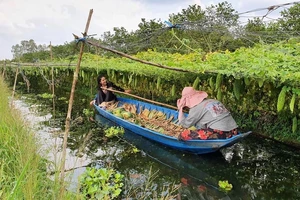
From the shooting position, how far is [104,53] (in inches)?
791

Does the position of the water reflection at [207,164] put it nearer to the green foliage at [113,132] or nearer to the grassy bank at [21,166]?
the green foliage at [113,132]

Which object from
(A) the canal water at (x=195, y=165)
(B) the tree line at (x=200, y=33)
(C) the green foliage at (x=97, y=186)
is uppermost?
(B) the tree line at (x=200, y=33)

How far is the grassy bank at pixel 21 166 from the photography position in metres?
2.96

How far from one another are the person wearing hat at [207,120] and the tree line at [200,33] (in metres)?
1.28

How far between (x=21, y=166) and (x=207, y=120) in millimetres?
3859

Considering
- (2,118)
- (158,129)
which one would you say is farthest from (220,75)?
(2,118)

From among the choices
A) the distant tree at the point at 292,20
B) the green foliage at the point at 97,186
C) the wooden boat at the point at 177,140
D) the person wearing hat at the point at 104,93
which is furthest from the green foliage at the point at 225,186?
the distant tree at the point at 292,20

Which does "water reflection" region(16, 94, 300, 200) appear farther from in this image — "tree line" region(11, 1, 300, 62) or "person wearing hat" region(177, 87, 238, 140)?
"tree line" region(11, 1, 300, 62)

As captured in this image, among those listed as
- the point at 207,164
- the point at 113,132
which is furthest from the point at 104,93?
the point at 207,164

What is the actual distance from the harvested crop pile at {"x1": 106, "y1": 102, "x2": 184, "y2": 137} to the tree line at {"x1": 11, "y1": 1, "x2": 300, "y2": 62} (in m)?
1.97

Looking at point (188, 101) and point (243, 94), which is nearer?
point (188, 101)

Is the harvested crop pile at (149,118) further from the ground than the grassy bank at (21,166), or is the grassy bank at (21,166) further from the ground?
the grassy bank at (21,166)

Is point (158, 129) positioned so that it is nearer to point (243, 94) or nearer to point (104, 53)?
point (243, 94)

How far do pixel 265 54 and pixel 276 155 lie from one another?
2.28 metres
